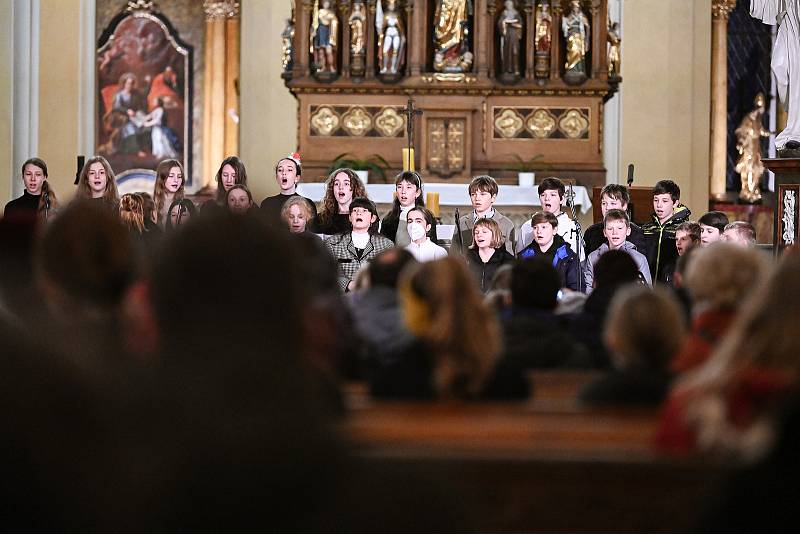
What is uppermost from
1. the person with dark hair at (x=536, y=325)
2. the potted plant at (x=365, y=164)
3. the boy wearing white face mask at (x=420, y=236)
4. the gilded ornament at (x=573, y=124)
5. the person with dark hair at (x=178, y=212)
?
the gilded ornament at (x=573, y=124)

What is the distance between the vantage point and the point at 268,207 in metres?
9.62

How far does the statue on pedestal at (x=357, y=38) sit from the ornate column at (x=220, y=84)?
17.4 feet

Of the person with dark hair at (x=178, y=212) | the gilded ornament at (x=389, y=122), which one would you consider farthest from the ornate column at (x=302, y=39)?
the person with dark hair at (x=178, y=212)

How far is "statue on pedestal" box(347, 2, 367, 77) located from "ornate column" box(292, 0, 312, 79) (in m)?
0.51

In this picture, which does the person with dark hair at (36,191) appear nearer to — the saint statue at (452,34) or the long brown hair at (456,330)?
the saint statue at (452,34)

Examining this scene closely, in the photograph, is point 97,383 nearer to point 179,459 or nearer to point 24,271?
point 179,459

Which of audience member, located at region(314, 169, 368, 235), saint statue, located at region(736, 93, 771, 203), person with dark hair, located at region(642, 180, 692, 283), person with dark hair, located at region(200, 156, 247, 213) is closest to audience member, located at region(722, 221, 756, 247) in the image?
person with dark hair, located at region(642, 180, 692, 283)

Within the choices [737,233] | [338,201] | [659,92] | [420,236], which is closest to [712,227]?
[737,233]

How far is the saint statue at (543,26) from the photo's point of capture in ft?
46.2

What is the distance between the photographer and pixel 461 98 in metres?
14.5

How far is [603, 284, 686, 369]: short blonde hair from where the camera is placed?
3.35m

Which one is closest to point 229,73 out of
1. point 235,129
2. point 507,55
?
point 235,129

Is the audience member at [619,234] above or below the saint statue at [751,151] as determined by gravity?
below

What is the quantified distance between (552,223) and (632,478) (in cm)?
626
